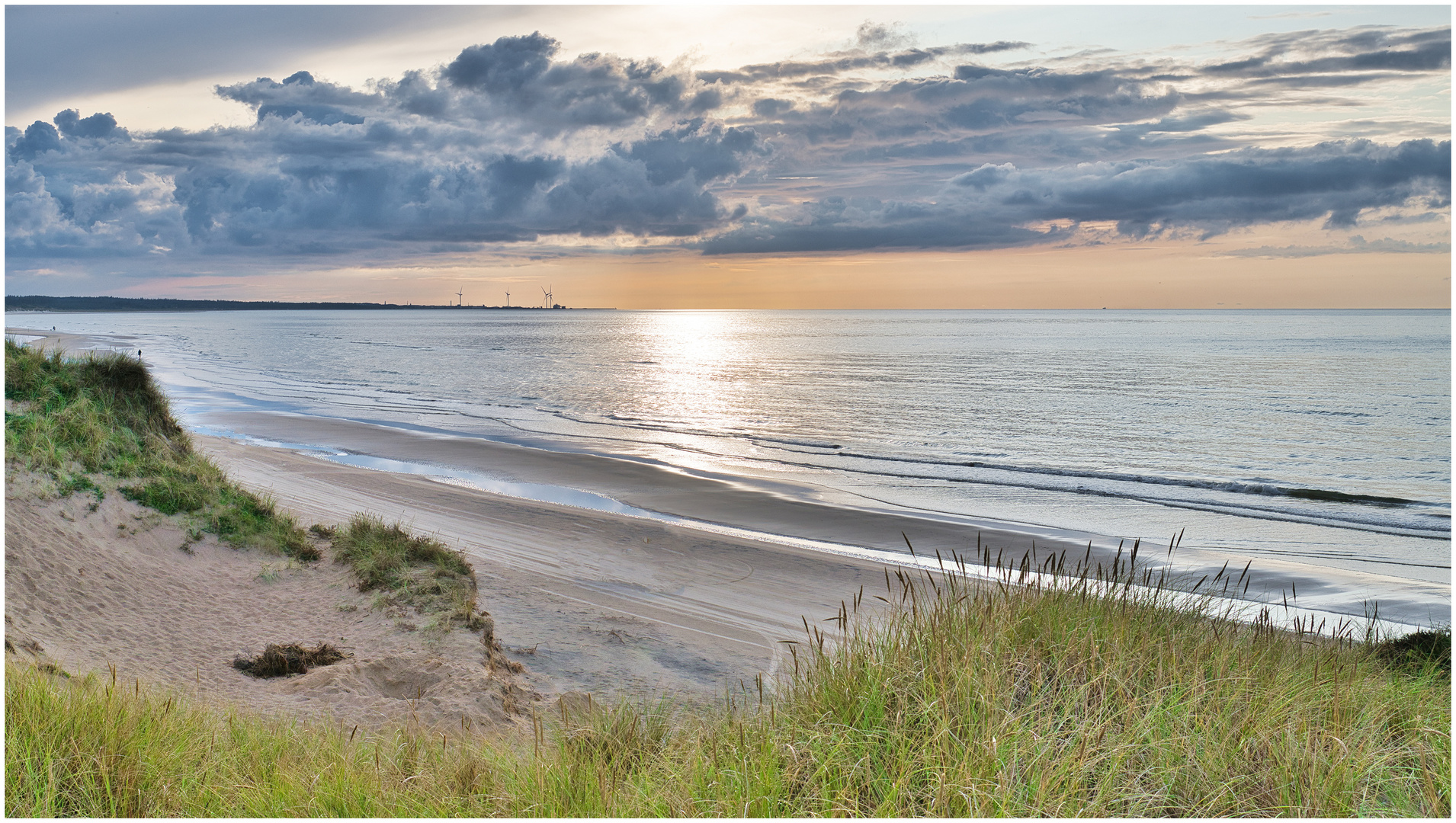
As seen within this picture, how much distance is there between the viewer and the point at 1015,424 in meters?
30.2

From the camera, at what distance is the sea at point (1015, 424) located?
56.6 feet

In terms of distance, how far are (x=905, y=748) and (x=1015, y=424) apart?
27.9 metres

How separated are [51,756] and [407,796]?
69.6 inches

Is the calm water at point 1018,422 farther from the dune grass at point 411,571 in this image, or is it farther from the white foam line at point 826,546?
the dune grass at point 411,571

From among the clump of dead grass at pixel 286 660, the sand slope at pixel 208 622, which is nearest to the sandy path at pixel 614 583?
the sand slope at pixel 208 622

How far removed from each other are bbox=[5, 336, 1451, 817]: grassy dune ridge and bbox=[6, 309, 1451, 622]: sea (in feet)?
31.5

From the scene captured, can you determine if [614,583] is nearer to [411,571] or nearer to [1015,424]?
[411,571]

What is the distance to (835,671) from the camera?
486 centimetres

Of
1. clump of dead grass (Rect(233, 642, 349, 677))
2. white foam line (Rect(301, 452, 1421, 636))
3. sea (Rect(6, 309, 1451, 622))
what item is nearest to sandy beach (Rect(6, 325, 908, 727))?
clump of dead grass (Rect(233, 642, 349, 677))

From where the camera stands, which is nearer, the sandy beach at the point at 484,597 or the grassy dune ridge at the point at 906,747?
the grassy dune ridge at the point at 906,747

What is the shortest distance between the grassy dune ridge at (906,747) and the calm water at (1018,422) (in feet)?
37.9

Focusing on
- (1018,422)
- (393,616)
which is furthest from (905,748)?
(1018,422)

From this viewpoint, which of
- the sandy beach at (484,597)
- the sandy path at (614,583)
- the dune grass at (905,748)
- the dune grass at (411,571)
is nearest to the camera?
the dune grass at (905,748)

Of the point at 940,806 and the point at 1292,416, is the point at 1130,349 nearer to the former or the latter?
the point at 1292,416
